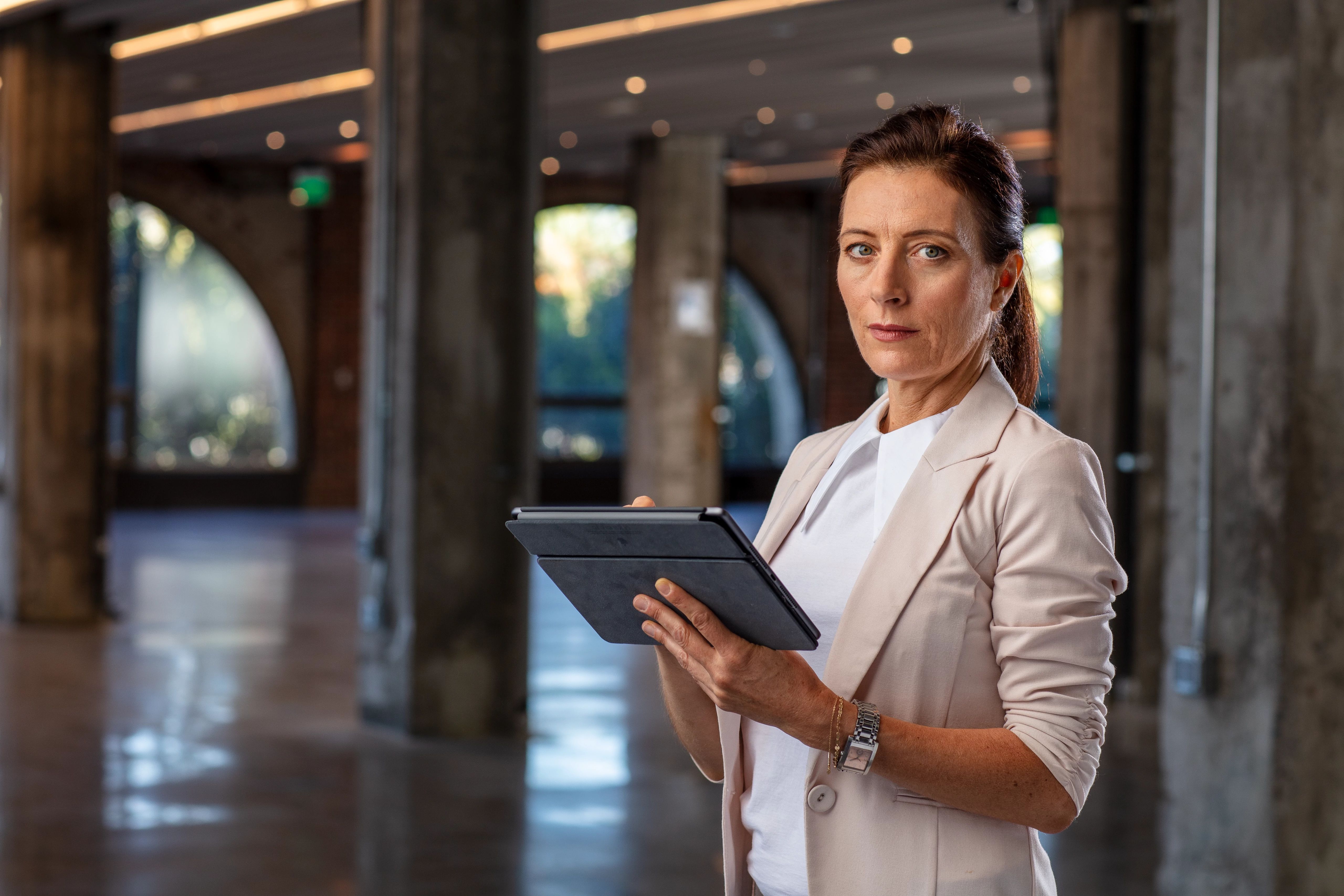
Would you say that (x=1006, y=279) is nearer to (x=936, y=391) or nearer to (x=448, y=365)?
(x=936, y=391)

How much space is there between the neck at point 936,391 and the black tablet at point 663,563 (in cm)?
31

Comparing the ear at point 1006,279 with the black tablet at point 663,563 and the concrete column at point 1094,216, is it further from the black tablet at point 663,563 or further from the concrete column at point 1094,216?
the concrete column at point 1094,216

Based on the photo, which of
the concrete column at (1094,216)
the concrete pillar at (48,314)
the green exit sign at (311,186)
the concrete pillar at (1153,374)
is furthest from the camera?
the green exit sign at (311,186)

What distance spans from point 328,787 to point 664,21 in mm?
6941

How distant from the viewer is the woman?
1459 mm

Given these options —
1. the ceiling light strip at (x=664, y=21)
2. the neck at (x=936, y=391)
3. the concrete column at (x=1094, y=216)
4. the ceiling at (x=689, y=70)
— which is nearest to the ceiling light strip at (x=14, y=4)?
the ceiling at (x=689, y=70)

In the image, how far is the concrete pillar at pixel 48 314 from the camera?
395 inches

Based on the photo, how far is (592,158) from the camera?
18.5m

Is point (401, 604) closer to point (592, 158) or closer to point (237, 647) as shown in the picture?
point (237, 647)

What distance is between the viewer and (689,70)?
12.8 metres

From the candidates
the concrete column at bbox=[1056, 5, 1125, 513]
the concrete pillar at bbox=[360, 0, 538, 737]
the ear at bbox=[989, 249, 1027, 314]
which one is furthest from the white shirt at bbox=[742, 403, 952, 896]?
the concrete column at bbox=[1056, 5, 1125, 513]

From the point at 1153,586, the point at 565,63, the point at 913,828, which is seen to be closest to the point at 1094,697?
the point at 913,828

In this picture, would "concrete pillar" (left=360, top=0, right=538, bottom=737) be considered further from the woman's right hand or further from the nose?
the nose

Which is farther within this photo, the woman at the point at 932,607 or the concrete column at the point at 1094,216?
the concrete column at the point at 1094,216
